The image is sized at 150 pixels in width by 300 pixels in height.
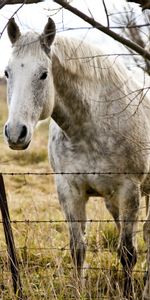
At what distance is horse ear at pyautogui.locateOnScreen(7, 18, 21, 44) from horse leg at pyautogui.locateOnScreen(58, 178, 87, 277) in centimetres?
125

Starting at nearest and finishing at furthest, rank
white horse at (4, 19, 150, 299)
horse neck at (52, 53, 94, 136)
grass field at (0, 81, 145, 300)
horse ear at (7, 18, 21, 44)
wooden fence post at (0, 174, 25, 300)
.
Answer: wooden fence post at (0, 174, 25, 300), grass field at (0, 81, 145, 300), horse ear at (7, 18, 21, 44), white horse at (4, 19, 150, 299), horse neck at (52, 53, 94, 136)

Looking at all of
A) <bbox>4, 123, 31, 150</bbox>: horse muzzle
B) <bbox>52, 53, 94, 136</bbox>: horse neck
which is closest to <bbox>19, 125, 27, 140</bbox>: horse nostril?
<bbox>4, 123, 31, 150</bbox>: horse muzzle

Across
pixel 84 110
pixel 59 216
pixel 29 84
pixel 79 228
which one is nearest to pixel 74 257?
pixel 79 228

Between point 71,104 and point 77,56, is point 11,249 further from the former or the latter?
point 77,56

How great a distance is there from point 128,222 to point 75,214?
0.46 metres

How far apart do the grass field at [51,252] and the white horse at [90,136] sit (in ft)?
0.70

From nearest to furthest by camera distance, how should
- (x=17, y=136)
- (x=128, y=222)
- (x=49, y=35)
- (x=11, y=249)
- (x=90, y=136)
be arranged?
(x=17, y=136) → (x=11, y=249) → (x=49, y=35) → (x=90, y=136) → (x=128, y=222)

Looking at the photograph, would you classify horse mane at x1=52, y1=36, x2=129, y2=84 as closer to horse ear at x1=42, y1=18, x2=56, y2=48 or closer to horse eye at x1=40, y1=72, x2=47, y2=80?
horse ear at x1=42, y1=18, x2=56, y2=48

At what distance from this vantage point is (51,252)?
5.22 m

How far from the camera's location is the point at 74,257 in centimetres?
532

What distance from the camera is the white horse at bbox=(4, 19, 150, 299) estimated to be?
191 inches

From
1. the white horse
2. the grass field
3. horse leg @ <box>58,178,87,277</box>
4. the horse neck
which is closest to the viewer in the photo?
the grass field

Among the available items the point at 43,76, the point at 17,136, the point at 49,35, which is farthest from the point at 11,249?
the point at 49,35

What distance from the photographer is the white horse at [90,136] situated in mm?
4852
